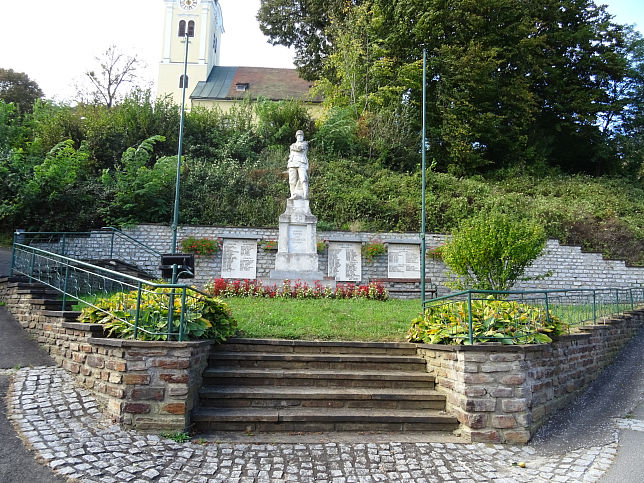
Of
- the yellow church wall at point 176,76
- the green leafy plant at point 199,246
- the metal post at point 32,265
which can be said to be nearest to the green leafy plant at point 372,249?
the green leafy plant at point 199,246

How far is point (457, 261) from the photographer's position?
10406 millimetres

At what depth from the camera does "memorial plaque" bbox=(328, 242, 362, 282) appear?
14.3 meters

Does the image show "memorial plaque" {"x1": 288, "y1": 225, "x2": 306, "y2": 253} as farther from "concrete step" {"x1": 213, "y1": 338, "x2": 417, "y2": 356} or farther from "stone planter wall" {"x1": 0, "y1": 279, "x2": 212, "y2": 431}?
"stone planter wall" {"x1": 0, "y1": 279, "x2": 212, "y2": 431}

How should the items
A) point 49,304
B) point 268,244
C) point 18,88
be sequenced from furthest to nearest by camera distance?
point 18,88 → point 268,244 → point 49,304

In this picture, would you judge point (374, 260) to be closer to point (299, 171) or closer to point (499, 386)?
point (299, 171)

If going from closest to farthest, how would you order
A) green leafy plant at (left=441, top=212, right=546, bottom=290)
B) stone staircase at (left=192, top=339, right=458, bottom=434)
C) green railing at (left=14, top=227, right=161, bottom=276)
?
stone staircase at (left=192, top=339, right=458, bottom=434)
green leafy plant at (left=441, top=212, right=546, bottom=290)
green railing at (left=14, top=227, right=161, bottom=276)

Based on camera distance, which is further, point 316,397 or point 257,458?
point 316,397

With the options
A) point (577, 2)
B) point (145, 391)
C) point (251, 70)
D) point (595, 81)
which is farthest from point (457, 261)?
point (251, 70)

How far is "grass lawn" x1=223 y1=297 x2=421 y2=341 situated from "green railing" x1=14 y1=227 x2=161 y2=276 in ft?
17.1

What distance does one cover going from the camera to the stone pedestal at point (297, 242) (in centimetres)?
1254

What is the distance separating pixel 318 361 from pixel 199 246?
9089 millimetres

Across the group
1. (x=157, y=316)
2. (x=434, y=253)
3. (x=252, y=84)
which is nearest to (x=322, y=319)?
(x=157, y=316)

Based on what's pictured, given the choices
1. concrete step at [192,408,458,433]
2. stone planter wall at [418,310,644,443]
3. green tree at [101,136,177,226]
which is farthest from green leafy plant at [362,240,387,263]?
concrete step at [192,408,458,433]

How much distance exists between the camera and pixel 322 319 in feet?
25.8
